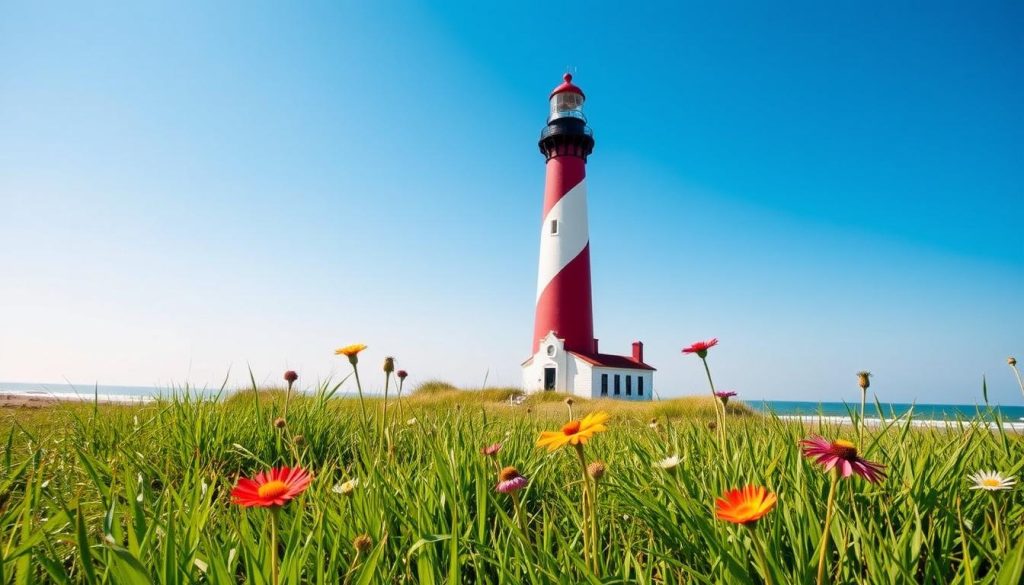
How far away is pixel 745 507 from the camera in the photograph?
917 millimetres

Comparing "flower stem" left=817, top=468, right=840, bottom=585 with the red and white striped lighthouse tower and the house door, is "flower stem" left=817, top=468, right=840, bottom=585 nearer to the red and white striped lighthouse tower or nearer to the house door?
the red and white striped lighthouse tower

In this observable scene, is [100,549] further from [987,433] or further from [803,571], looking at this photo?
[987,433]

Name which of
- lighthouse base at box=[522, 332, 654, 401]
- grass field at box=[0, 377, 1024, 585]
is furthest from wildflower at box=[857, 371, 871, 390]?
lighthouse base at box=[522, 332, 654, 401]

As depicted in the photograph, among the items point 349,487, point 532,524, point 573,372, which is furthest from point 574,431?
point 573,372

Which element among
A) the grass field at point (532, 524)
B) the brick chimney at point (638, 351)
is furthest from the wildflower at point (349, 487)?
the brick chimney at point (638, 351)

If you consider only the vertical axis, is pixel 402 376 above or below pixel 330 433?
above

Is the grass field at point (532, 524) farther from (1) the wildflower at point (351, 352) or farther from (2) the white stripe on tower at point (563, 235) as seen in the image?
(2) the white stripe on tower at point (563, 235)

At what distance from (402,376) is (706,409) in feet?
34.8

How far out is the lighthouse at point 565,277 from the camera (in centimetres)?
2112

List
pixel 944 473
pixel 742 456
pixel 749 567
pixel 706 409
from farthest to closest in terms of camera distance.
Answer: pixel 706 409 < pixel 742 456 < pixel 944 473 < pixel 749 567

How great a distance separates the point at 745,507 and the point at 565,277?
20145mm

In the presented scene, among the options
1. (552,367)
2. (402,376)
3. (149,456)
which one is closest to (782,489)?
(402,376)

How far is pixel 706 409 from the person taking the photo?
38.8ft

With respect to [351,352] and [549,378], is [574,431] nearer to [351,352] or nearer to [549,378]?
[351,352]
